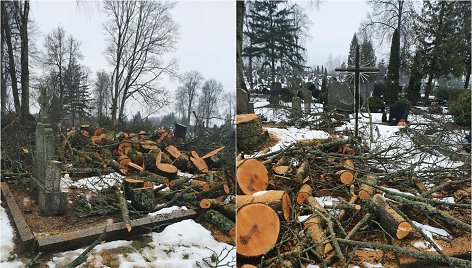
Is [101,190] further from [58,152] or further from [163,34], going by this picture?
[163,34]

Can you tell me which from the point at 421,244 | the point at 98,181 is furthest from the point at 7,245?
the point at 421,244

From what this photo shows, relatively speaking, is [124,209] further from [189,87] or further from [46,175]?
[189,87]

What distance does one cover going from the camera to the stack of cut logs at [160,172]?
4.03ft

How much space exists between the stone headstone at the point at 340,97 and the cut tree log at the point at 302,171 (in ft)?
1.50

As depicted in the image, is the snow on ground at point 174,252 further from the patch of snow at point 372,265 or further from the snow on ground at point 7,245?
the patch of snow at point 372,265

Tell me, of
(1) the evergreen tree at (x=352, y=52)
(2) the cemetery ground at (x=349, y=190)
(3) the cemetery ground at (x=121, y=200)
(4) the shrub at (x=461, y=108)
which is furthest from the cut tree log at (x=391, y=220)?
(3) the cemetery ground at (x=121, y=200)

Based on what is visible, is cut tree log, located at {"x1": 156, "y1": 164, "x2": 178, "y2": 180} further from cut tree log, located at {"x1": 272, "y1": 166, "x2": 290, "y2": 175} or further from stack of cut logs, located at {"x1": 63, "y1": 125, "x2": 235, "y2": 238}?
cut tree log, located at {"x1": 272, "y1": 166, "x2": 290, "y2": 175}

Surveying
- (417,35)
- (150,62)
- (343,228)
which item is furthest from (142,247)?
(417,35)

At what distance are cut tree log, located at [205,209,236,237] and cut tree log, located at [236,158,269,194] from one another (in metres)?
0.48

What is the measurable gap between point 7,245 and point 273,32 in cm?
130

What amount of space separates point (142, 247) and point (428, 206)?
4.88 feet

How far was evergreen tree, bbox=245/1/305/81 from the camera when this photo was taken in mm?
1711

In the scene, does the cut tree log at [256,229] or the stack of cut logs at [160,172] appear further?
the cut tree log at [256,229]

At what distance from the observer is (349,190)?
230 centimetres
